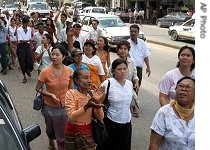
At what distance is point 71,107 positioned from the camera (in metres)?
3.71

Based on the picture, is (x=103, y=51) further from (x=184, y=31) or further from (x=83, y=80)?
(x=184, y=31)

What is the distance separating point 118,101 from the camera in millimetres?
4277

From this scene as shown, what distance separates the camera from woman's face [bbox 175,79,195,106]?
2.97 m

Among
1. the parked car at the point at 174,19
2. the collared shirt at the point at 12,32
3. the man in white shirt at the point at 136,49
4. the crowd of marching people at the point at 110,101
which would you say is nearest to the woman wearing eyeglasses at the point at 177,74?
the crowd of marching people at the point at 110,101

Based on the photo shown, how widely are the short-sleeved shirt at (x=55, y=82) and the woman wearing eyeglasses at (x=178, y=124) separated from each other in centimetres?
204

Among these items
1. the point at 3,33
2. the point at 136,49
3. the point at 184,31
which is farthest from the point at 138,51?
the point at 184,31

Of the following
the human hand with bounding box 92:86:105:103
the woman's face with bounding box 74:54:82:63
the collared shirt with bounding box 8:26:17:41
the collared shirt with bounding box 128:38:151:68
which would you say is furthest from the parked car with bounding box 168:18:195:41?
the human hand with bounding box 92:86:105:103

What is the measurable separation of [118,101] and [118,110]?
0.11 m

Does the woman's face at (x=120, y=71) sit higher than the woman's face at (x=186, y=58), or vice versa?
the woman's face at (x=186, y=58)

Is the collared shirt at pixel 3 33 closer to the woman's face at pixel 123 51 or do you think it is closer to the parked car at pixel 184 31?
the woman's face at pixel 123 51

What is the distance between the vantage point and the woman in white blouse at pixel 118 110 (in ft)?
14.1

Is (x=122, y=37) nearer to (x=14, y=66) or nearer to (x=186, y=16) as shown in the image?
(x=14, y=66)

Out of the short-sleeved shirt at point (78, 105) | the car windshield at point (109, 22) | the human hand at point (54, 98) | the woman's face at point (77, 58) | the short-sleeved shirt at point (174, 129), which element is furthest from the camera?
the car windshield at point (109, 22)
